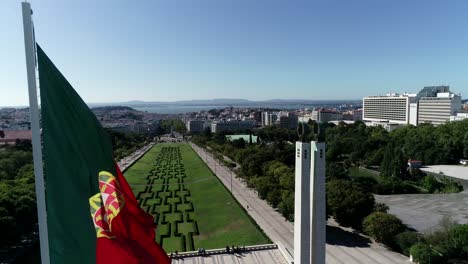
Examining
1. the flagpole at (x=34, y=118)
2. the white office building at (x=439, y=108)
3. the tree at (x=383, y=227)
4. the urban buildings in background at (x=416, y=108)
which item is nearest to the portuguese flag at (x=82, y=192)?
the flagpole at (x=34, y=118)

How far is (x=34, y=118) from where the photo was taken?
5.77 meters

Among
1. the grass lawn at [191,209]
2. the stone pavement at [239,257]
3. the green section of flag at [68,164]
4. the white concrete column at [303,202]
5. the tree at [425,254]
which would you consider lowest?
the grass lawn at [191,209]

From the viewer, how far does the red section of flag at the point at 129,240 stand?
676cm

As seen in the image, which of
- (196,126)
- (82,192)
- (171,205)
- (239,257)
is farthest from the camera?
(196,126)

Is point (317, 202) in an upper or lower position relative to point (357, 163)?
upper

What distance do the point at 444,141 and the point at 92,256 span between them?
7605 cm

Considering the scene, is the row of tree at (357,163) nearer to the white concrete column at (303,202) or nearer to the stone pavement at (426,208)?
the white concrete column at (303,202)

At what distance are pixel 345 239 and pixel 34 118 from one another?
28.5 metres

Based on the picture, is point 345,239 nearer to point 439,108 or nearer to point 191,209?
point 191,209

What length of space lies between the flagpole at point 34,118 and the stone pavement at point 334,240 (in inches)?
915

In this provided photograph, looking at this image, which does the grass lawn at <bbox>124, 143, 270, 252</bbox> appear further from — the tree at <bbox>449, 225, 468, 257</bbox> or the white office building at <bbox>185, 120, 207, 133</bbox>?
the white office building at <bbox>185, 120, 207, 133</bbox>

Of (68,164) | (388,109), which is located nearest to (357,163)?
(68,164)

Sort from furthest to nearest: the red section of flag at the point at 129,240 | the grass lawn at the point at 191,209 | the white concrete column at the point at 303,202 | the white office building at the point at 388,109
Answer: the white office building at the point at 388,109 → the grass lawn at the point at 191,209 → the white concrete column at the point at 303,202 → the red section of flag at the point at 129,240

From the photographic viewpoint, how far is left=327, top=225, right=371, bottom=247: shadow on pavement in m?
28.9
